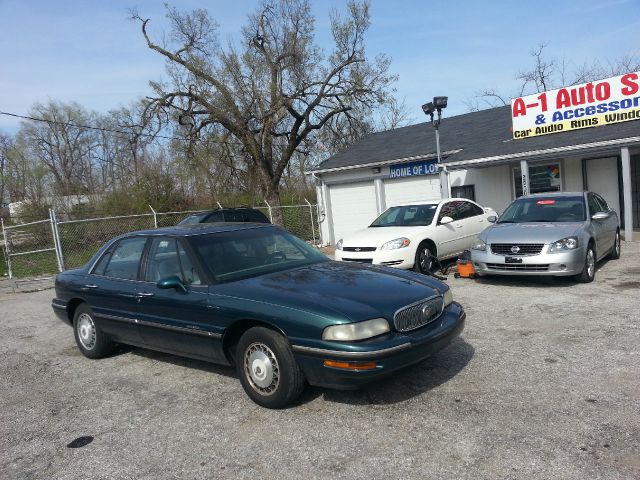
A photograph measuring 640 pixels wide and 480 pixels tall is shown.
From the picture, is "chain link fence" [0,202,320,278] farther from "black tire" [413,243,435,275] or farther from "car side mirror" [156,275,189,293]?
"car side mirror" [156,275,189,293]

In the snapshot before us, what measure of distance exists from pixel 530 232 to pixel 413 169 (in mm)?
8771

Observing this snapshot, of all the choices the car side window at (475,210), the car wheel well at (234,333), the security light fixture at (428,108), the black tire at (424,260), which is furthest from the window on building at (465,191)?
the car wheel well at (234,333)

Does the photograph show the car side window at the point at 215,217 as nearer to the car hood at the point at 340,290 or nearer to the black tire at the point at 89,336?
the black tire at the point at 89,336

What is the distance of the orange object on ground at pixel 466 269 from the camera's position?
30.6ft

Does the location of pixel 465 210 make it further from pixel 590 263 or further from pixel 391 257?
pixel 590 263

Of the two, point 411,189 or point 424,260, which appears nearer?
point 424,260

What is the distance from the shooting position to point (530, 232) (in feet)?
27.9

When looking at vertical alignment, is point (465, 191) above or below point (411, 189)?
below

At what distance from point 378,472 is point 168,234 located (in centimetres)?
312

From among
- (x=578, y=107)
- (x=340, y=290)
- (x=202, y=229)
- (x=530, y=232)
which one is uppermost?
(x=578, y=107)

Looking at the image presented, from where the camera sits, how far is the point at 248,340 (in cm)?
427

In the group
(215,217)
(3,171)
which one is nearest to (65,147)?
(3,171)

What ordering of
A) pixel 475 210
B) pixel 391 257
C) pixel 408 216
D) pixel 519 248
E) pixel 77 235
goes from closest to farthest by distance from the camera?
pixel 519 248, pixel 391 257, pixel 408 216, pixel 475 210, pixel 77 235

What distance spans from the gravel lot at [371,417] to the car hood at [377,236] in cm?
353
